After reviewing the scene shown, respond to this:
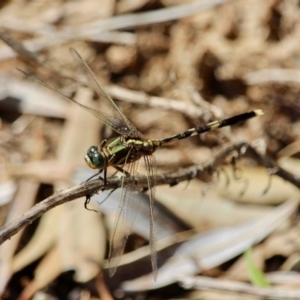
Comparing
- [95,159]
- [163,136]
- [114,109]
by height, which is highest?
[163,136]

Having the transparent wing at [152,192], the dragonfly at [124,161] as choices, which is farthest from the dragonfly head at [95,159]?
the transparent wing at [152,192]

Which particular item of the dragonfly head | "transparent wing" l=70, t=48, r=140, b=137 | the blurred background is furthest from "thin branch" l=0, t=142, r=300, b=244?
"transparent wing" l=70, t=48, r=140, b=137

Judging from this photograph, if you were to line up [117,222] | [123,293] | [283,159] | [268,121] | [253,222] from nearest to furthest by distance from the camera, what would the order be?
[117,222] < [123,293] < [253,222] < [283,159] < [268,121]

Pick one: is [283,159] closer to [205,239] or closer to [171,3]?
[205,239]

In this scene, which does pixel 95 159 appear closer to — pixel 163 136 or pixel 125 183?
pixel 125 183

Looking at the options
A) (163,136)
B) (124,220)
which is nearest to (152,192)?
(124,220)

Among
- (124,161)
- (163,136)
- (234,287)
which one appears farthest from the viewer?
(163,136)

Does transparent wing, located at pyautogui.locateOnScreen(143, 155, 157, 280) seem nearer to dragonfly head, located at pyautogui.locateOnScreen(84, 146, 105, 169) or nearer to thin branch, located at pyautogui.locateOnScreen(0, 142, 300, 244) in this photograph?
thin branch, located at pyautogui.locateOnScreen(0, 142, 300, 244)

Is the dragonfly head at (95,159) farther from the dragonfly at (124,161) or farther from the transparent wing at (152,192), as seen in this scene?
the transparent wing at (152,192)

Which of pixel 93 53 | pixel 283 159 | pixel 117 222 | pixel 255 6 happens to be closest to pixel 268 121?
pixel 283 159
